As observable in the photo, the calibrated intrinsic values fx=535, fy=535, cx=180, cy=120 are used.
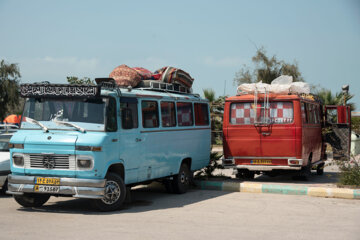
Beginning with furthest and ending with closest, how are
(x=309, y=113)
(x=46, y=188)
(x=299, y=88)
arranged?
(x=309, y=113)
(x=299, y=88)
(x=46, y=188)

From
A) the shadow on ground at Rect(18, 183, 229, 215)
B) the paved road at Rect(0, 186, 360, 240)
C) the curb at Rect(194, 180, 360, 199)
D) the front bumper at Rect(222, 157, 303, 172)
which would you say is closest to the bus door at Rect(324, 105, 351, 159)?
the front bumper at Rect(222, 157, 303, 172)

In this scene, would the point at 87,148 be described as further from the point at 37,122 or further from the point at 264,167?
the point at 264,167

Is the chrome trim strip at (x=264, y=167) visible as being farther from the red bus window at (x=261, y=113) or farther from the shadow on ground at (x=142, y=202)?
the shadow on ground at (x=142, y=202)

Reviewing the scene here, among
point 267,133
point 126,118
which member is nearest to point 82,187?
point 126,118

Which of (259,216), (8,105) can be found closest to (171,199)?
(259,216)

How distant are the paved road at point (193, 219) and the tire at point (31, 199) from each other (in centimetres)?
19

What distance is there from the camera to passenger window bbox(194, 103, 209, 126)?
48.1 ft

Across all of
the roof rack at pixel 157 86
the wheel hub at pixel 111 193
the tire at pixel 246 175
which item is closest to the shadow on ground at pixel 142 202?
the wheel hub at pixel 111 193

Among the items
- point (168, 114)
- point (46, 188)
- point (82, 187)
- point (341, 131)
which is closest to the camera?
point (82, 187)

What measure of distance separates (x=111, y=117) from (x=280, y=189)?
5.24 metres

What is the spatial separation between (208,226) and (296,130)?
23.7 feet

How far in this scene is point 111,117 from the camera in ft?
34.7

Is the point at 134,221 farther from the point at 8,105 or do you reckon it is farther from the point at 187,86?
the point at 8,105

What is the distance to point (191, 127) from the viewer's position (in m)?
14.2
